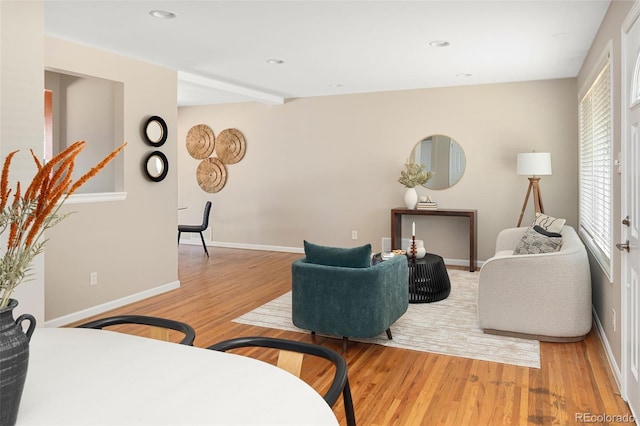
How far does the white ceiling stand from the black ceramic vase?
2849mm

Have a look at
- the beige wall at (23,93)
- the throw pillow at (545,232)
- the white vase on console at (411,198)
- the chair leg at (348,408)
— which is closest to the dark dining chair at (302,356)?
the chair leg at (348,408)

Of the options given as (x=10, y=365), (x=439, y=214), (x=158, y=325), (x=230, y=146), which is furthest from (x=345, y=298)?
(x=230, y=146)

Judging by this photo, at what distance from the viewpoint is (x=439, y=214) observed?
6.38 m

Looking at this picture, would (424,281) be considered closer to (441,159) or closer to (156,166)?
(441,159)

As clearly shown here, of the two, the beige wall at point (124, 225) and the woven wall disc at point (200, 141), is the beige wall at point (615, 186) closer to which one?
the beige wall at point (124, 225)

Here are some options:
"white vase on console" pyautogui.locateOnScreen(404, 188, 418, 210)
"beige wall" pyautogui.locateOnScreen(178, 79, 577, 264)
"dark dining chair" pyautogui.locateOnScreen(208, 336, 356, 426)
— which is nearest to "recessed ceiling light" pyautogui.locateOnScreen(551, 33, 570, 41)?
"beige wall" pyautogui.locateOnScreen(178, 79, 577, 264)

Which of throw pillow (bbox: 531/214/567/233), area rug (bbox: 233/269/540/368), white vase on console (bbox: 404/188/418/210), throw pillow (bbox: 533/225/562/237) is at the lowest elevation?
area rug (bbox: 233/269/540/368)

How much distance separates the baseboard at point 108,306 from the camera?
411 centimetres

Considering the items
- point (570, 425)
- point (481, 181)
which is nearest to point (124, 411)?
point (570, 425)

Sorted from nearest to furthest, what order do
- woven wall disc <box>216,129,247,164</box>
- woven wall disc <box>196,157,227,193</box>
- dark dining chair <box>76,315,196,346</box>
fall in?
1. dark dining chair <box>76,315,196,346</box>
2. woven wall disc <box>216,129,247,164</box>
3. woven wall disc <box>196,157,227,193</box>

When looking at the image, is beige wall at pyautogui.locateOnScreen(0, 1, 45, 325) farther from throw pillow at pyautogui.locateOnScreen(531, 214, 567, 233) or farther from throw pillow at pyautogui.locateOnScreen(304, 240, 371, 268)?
throw pillow at pyautogui.locateOnScreen(531, 214, 567, 233)

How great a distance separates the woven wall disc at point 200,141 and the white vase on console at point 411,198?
11.6ft

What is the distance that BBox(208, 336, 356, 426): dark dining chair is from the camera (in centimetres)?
142

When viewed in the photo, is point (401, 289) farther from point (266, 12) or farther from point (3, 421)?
point (3, 421)
